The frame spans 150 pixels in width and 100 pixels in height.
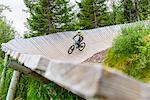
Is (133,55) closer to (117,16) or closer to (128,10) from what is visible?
(128,10)

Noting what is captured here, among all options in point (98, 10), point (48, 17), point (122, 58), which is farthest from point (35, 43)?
point (98, 10)

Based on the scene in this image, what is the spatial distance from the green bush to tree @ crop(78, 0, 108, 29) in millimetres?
15499

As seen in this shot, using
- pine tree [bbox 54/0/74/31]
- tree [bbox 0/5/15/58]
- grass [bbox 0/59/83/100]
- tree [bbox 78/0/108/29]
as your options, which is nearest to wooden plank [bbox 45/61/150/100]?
grass [bbox 0/59/83/100]

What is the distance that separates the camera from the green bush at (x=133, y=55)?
4.43 metres

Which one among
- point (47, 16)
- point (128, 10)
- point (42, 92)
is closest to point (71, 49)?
point (42, 92)

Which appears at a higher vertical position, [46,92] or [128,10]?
[128,10]

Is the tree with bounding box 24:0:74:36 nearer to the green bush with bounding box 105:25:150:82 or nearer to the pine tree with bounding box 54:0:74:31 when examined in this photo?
the pine tree with bounding box 54:0:74:31

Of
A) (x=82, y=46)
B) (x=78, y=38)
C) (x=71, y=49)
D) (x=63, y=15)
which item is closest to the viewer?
(x=71, y=49)

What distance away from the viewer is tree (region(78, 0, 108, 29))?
20841 mm

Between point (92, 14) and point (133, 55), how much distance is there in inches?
648

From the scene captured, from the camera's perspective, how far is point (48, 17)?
58.2 feet

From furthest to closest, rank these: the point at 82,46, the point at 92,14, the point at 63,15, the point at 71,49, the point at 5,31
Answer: the point at 5,31
the point at 92,14
the point at 63,15
the point at 82,46
the point at 71,49

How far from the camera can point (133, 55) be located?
15.5ft

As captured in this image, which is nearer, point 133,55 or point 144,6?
point 133,55
